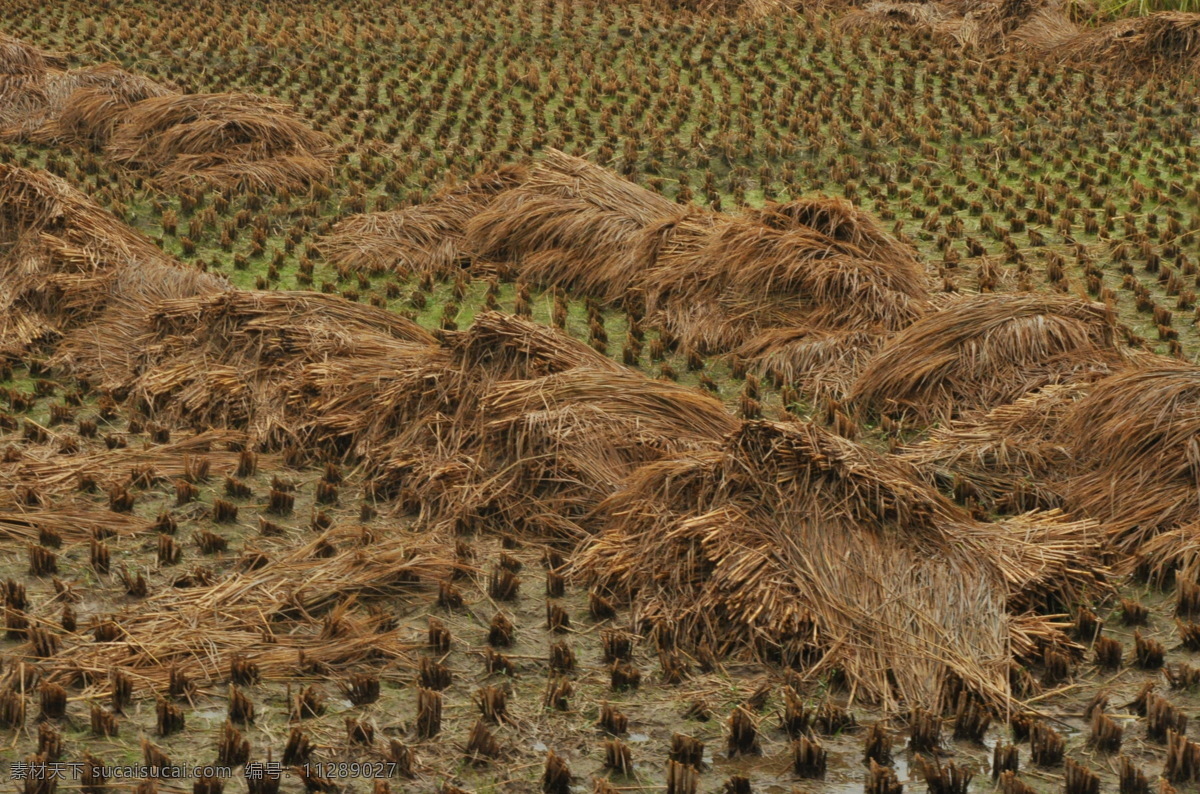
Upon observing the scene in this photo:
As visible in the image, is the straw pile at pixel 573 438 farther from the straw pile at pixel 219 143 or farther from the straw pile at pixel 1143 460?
the straw pile at pixel 219 143

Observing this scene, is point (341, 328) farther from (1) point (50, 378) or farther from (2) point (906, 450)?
(2) point (906, 450)

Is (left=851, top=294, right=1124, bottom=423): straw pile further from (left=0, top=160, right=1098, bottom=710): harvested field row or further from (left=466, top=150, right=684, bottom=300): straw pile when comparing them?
(left=466, top=150, right=684, bottom=300): straw pile

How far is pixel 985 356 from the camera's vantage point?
688cm

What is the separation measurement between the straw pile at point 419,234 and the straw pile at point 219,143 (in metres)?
1.11

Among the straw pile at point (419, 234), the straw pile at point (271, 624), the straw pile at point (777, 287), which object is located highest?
the straw pile at point (777, 287)

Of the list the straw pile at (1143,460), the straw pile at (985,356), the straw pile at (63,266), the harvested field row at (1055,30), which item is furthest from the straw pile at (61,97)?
the straw pile at (1143,460)

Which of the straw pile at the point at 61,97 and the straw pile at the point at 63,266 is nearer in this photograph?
the straw pile at the point at 63,266

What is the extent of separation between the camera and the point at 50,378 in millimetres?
7590

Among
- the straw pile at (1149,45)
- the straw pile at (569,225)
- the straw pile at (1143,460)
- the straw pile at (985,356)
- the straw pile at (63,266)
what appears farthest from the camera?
the straw pile at (1149,45)

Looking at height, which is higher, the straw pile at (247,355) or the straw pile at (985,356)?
the straw pile at (985,356)

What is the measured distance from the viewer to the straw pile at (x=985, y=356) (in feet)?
22.3

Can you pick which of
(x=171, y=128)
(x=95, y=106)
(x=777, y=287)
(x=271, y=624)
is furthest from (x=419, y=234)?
(x=271, y=624)

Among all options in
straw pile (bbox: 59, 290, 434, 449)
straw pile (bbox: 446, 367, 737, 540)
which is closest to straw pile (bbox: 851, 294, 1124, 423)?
straw pile (bbox: 446, 367, 737, 540)

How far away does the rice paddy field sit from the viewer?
173 inches
